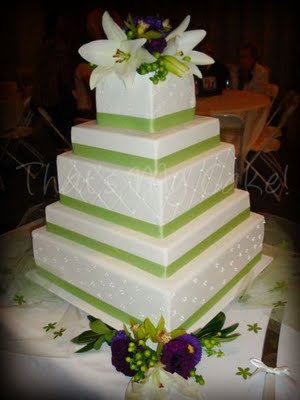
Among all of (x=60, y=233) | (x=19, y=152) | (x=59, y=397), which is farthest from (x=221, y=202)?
(x=19, y=152)

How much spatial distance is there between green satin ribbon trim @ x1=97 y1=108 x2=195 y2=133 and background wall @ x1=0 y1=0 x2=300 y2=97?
22.5 ft

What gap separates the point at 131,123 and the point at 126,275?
0.57 meters

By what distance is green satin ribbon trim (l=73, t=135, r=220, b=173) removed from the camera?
4.93ft

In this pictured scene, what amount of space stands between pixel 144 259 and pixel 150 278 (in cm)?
7

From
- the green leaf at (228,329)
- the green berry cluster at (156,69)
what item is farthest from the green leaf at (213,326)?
the green berry cluster at (156,69)

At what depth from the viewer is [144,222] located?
5.03 ft

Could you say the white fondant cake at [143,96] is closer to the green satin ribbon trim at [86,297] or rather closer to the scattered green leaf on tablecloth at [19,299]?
the green satin ribbon trim at [86,297]

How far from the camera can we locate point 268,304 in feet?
5.77

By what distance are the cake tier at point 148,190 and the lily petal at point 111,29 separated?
46 cm

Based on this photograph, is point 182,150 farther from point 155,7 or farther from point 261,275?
point 155,7

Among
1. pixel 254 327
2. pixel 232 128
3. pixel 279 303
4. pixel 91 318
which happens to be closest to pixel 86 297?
pixel 91 318

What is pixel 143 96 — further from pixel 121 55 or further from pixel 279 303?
pixel 279 303

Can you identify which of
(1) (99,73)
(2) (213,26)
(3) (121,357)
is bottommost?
(3) (121,357)

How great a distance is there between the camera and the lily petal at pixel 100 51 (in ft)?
4.65
